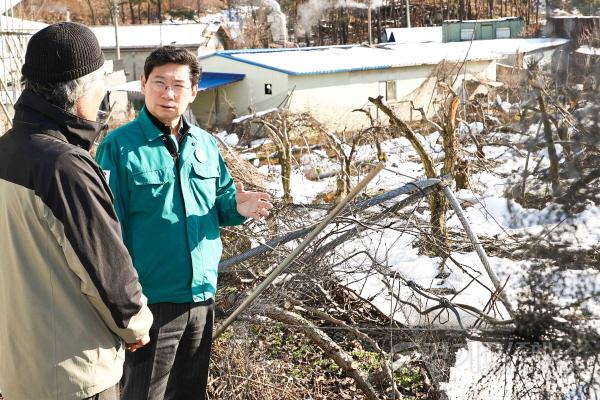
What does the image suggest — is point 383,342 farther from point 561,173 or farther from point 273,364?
point 561,173

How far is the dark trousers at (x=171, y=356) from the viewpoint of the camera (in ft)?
7.77

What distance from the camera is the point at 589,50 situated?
2.05 metres

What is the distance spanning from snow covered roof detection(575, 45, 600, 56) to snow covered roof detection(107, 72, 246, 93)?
58.7ft

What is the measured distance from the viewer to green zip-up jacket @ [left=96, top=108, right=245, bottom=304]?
2.35 m

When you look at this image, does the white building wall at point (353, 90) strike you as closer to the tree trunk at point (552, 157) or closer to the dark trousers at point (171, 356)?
the dark trousers at point (171, 356)

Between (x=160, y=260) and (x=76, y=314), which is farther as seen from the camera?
(x=160, y=260)

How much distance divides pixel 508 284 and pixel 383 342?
2.50 ft

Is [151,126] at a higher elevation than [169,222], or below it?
higher

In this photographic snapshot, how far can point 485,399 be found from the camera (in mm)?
2406

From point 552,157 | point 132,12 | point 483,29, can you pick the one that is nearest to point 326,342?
point 552,157

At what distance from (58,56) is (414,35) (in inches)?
1124

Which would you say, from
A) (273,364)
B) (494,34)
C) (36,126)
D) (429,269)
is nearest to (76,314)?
(36,126)

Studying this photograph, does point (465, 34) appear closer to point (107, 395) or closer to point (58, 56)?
point (58, 56)

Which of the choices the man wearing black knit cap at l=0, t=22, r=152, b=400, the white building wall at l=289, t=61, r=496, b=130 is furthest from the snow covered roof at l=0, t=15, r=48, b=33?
the white building wall at l=289, t=61, r=496, b=130
